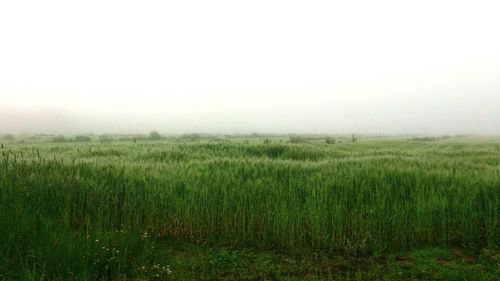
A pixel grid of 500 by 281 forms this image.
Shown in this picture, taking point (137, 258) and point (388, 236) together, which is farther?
point (388, 236)

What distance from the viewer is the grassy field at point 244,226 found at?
4.65 meters

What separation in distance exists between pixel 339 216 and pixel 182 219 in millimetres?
2941

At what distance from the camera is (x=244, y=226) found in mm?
6262

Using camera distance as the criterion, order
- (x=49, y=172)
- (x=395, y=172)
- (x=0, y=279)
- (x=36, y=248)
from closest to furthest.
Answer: (x=0, y=279)
(x=36, y=248)
(x=49, y=172)
(x=395, y=172)

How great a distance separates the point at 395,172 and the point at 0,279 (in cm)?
809

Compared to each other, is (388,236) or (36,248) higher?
(36,248)

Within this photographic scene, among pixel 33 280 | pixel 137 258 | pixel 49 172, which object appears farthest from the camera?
pixel 49 172

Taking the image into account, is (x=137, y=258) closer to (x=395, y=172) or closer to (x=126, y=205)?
(x=126, y=205)

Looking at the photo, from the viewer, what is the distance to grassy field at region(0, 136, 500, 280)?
4648mm

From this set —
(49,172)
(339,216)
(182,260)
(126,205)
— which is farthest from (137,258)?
(49,172)

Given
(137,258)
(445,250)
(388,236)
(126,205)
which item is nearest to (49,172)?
(126,205)

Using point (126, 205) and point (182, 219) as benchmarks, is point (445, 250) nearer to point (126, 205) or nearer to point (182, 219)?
point (182, 219)

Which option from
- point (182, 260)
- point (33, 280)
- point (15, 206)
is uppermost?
point (15, 206)

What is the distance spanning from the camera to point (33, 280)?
361 cm
